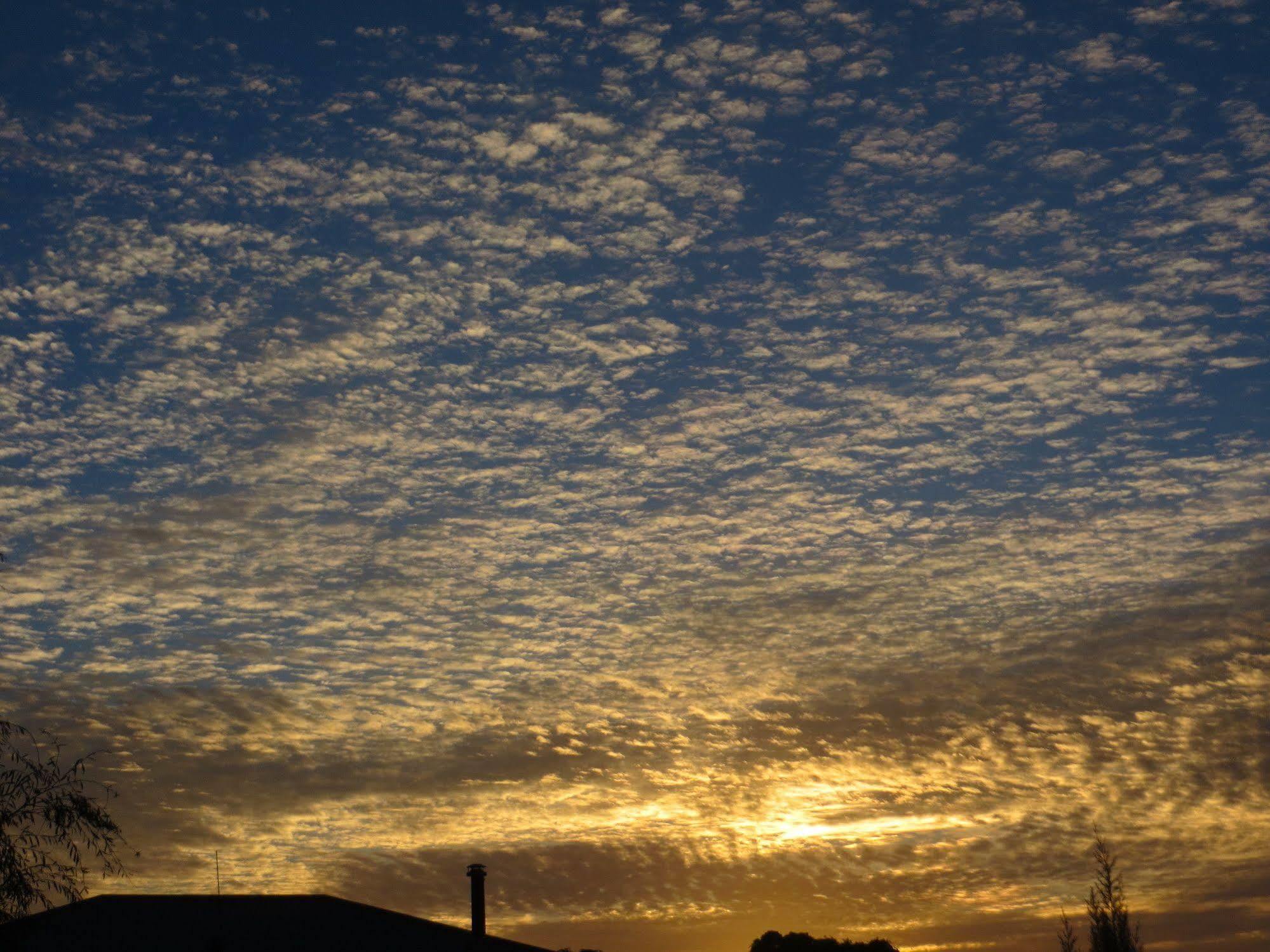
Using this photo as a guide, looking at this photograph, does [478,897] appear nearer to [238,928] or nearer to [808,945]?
[238,928]

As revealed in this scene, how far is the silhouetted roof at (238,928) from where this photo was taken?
28.3m

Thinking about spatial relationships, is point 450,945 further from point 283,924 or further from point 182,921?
point 182,921

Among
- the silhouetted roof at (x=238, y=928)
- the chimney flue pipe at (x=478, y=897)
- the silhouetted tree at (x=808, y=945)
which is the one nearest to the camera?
the silhouetted roof at (x=238, y=928)

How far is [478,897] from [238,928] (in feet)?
34.7

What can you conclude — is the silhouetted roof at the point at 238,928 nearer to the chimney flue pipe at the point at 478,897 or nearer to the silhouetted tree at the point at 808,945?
Result: the chimney flue pipe at the point at 478,897

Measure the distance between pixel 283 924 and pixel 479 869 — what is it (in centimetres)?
1042

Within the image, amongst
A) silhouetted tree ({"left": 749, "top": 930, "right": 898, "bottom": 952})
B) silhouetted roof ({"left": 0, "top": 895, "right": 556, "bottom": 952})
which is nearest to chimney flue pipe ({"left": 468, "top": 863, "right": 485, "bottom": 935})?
silhouetted roof ({"left": 0, "top": 895, "right": 556, "bottom": 952})

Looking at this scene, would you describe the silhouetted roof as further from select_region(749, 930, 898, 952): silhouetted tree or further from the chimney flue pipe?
select_region(749, 930, 898, 952): silhouetted tree

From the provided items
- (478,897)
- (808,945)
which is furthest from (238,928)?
(808,945)

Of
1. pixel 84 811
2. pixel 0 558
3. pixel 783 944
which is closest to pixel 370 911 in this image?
pixel 84 811

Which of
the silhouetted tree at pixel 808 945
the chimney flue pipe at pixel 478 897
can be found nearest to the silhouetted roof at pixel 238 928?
the chimney flue pipe at pixel 478 897

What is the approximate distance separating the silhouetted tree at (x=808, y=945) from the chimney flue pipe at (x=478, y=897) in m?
44.8

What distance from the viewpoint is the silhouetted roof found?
28.3m

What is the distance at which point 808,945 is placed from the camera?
78750 millimetres
